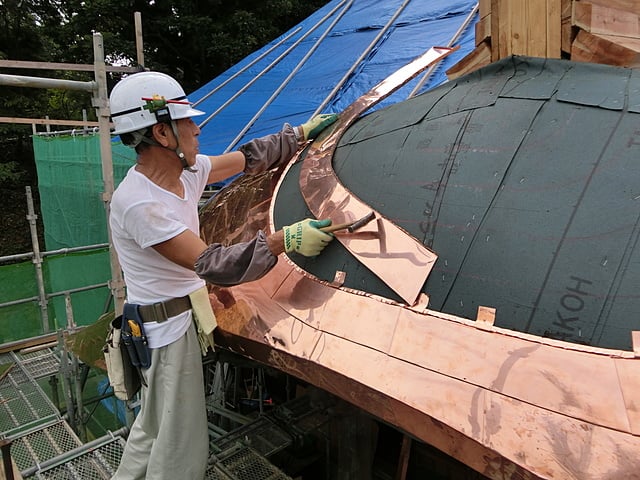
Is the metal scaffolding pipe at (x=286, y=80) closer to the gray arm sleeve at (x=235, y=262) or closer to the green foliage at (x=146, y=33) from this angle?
the gray arm sleeve at (x=235, y=262)

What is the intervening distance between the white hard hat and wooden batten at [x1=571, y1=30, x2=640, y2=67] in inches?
72.8

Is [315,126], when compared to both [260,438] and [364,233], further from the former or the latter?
[260,438]

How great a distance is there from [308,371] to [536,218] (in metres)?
1.05

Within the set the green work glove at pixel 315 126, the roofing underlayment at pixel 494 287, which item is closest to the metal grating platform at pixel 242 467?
the roofing underlayment at pixel 494 287

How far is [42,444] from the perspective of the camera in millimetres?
3348

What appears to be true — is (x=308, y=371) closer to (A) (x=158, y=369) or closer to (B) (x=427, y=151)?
(A) (x=158, y=369)

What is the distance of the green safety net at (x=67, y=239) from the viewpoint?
7.41 metres

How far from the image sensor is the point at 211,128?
667 cm

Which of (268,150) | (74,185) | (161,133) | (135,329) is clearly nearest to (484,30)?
(268,150)

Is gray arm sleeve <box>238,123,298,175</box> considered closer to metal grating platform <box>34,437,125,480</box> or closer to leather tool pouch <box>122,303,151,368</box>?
leather tool pouch <box>122,303,151,368</box>

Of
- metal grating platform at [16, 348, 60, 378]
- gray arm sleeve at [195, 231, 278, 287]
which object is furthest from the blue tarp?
gray arm sleeve at [195, 231, 278, 287]

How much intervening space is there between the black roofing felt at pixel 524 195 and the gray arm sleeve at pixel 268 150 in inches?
20.5

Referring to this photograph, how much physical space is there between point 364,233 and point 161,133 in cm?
97

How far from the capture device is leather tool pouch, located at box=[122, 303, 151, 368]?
7.21 feet
